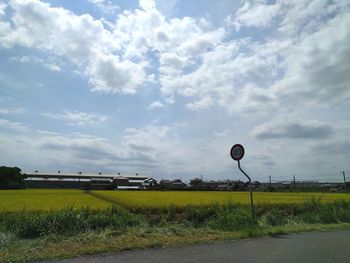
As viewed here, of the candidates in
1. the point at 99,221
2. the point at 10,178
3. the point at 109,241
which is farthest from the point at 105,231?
the point at 10,178

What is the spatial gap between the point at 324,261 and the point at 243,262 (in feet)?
5.17

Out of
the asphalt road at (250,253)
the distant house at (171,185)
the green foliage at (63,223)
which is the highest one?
the distant house at (171,185)

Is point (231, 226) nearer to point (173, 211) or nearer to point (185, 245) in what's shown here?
point (185, 245)

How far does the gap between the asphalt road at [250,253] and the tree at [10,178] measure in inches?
3622

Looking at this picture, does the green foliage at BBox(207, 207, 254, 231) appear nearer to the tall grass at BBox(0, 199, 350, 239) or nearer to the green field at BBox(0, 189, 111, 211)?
the tall grass at BBox(0, 199, 350, 239)

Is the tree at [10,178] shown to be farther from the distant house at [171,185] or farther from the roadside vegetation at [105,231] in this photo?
the roadside vegetation at [105,231]

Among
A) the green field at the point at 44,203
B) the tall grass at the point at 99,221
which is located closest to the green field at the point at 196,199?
the green field at the point at 44,203

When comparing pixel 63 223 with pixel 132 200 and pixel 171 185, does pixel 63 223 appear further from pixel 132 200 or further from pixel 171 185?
pixel 171 185

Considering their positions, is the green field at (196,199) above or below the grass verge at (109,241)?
above

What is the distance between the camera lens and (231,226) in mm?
11938

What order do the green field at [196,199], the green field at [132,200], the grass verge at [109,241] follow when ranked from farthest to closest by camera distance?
1. the green field at [196,199]
2. the green field at [132,200]
3. the grass verge at [109,241]

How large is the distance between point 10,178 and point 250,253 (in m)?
94.7

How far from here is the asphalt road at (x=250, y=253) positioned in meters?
7.29

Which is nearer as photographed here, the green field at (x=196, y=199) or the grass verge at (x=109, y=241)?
the grass verge at (x=109, y=241)
